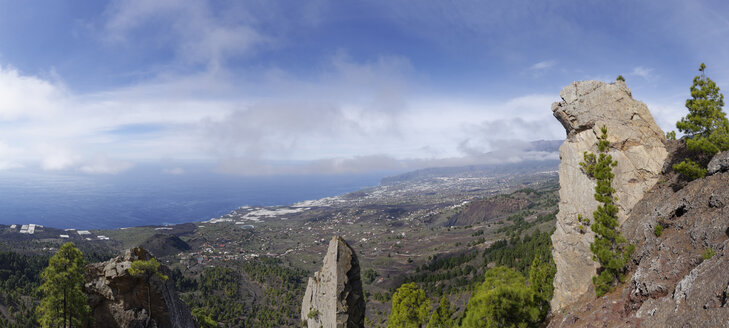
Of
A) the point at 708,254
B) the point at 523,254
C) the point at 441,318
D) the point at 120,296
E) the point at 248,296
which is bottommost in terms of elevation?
the point at 248,296

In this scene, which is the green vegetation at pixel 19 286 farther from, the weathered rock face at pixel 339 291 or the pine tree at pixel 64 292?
the weathered rock face at pixel 339 291

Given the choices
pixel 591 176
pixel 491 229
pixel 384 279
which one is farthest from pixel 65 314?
pixel 491 229

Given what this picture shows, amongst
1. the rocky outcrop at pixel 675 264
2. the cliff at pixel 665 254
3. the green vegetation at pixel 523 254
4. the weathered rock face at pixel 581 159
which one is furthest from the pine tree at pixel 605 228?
the green vegetation at pixel 523 254

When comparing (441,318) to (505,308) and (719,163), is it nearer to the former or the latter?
(505,308)

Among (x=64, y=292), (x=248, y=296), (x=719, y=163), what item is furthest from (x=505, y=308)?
(x=248, y=296)

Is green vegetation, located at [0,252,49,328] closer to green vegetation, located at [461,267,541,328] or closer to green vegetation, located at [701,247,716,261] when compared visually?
green vegetation, located at [461,267,541,328]

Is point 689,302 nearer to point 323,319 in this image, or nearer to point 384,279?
point 323,319
